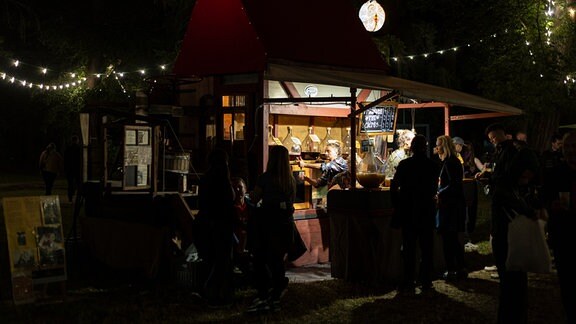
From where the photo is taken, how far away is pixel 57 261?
7.31 meters

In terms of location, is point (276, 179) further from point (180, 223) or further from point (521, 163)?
point (521, 163)

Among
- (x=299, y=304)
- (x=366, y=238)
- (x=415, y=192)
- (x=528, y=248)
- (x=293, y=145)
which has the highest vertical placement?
(x=293, y=145)

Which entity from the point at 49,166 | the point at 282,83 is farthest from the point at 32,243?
the point at 49,166

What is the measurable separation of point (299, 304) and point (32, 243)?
3.04m

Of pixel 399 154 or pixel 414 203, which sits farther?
pixel 399 154

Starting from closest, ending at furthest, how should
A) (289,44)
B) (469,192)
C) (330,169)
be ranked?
(469,192)
(330,169)
(289,44)

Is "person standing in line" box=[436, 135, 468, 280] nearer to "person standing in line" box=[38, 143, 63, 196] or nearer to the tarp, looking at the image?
the tarp

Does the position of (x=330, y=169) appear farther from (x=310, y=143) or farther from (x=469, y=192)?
(x=469, y=192)

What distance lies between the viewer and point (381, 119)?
10.9m

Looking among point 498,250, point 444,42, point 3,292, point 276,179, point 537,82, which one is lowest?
point 3,292

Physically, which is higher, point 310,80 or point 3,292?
point 310,80

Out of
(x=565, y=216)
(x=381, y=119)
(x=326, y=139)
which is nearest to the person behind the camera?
(x=565, y=216)

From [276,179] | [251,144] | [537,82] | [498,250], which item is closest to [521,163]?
[498,250]

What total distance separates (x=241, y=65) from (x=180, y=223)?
10.6 ft
